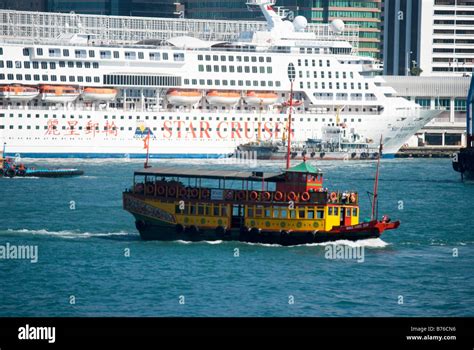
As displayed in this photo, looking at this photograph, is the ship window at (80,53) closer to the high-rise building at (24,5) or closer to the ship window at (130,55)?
the ship window at (130,55)

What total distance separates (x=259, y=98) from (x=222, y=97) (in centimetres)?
344

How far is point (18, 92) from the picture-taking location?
111688mm

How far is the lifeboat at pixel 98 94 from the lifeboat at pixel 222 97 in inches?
363

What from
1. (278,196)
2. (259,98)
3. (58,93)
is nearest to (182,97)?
(259,98)

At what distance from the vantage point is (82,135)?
113250 mm

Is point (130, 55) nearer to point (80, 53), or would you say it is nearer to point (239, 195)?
point (80, 53)

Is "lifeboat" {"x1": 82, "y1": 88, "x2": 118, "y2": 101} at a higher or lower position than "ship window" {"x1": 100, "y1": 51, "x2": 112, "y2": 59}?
lower

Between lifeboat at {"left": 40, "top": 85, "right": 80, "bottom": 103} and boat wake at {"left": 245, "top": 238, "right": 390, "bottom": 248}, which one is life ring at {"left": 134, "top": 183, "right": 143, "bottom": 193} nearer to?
boat wake at {"left": 245, "top": 238, "right": 390, "bottom": 248}

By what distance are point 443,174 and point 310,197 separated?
50.5 meters

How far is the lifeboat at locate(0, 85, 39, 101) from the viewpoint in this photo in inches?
4387

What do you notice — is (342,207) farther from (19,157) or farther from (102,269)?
(19,157)

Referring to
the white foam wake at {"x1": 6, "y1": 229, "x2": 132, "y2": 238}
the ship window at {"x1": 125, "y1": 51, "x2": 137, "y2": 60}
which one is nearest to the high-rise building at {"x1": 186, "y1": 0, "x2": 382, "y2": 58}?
the ship window at {"x1": 125, "y1": 51, "x2": 137, "y2": 60}

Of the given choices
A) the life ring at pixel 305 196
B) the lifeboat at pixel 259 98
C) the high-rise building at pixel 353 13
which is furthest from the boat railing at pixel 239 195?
the high-rise building at pixel 353 13

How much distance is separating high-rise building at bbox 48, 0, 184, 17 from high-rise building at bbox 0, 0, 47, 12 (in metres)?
2.90
